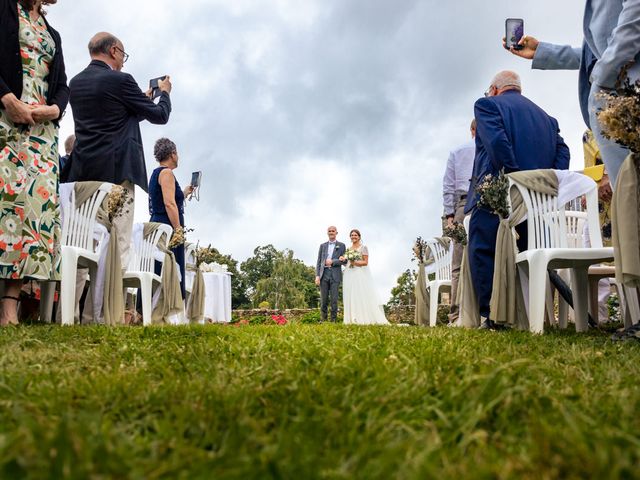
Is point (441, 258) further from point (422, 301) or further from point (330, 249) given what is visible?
point (330, 249)

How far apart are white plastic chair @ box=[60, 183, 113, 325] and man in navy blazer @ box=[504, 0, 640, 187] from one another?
3.94 m

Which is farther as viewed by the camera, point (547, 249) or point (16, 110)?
point (547, 249)

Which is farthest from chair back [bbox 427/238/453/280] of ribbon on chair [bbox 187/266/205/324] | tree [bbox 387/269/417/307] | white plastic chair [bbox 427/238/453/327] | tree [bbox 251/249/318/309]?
tree [bbox 251/249/318/309]

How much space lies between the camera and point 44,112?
3814 mm

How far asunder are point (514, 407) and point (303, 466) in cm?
62

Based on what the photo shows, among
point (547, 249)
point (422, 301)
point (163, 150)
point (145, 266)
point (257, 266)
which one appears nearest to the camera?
point (547, 249)

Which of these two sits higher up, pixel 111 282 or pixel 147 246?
pixel 147 246

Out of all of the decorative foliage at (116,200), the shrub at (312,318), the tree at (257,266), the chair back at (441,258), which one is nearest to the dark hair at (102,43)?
the decorative foliage at (116,200)

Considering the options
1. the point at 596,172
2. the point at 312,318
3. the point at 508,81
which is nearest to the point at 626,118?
the point at 508,81

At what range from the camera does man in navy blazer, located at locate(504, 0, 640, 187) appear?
3195 millimetres

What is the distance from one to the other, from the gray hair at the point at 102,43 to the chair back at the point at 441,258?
5.19 m

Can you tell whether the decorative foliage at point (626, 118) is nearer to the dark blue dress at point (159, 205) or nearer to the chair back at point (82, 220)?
the chair back at point (82, 220)

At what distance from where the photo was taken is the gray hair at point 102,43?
516cm

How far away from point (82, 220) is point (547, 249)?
3945 mm
